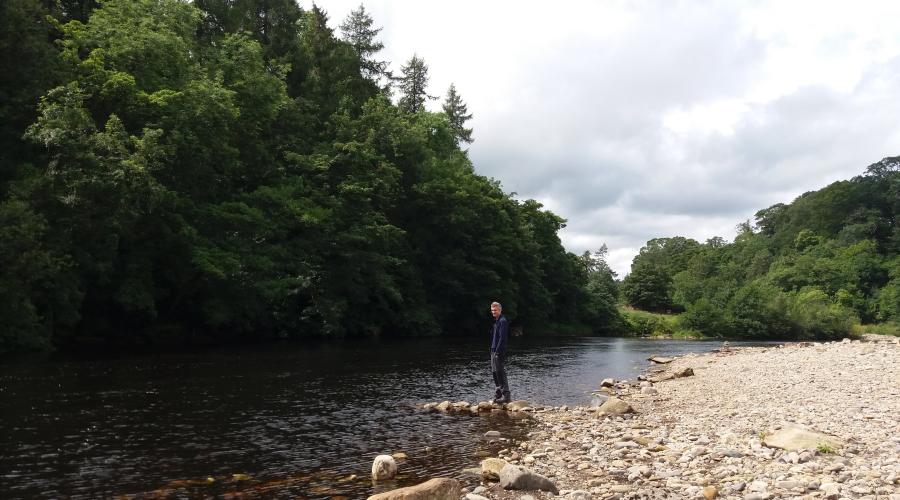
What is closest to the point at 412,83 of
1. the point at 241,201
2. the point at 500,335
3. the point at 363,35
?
the point at 363,35

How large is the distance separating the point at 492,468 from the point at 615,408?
633cm

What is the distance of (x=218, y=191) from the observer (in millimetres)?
39062

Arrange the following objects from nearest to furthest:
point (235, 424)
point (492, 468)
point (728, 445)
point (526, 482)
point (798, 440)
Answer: point (526, 482) → point (798, 440) → point (492, 468) → point (728, 445) → point (235, 424)

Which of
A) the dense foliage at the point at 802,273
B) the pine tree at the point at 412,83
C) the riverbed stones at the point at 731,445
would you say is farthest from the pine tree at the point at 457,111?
the riverbed stones at the point at 731,445

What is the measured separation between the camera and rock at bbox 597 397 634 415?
48.2 feet

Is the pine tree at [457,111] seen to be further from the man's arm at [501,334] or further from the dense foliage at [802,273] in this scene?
the man's arm at [501,334]

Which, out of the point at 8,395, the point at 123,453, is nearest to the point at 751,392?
the point at 123,453

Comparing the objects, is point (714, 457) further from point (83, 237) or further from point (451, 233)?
point (451, 233)

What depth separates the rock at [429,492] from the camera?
24.6 feet

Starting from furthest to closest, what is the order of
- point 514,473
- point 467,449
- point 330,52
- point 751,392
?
point 330,52 → point 751,392 → point 467,449 → point 514,473

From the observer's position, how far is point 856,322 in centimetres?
8450

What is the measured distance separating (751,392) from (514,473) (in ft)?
39.0

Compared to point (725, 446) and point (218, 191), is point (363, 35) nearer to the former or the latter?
point (218, 191)

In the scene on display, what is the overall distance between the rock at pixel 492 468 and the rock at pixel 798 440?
178 inches
